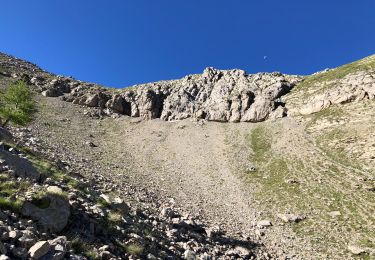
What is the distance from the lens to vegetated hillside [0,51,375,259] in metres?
30.0

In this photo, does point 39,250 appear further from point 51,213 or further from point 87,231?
point 87,231

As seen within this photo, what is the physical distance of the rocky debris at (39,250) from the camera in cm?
1011

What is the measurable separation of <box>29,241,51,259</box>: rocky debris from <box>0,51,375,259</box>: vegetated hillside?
219cm

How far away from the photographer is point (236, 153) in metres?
60.0

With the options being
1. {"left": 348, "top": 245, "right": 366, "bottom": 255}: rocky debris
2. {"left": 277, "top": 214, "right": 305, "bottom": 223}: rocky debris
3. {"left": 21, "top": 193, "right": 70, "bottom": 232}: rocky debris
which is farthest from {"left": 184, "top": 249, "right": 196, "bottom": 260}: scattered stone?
{"left": 277, "top": 214, "right": 305, "bottom": 223}: rocky debris

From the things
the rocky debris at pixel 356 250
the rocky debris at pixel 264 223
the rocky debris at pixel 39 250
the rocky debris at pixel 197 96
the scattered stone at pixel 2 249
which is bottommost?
the rocky debris at pixel 356 250

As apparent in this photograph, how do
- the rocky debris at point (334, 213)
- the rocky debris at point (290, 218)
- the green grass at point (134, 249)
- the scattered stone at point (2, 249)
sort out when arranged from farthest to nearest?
1. the rocky debris at point (334, 213)
2. the rocky debris at point (290, 218)
3. the green grass at point (134, 249)
4. the scattered stone at point (2, 249)

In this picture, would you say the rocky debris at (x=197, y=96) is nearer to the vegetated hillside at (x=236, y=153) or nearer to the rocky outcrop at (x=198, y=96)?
the rocky outcrop at (x=198, y=96)

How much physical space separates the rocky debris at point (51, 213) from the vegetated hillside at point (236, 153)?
1.61m

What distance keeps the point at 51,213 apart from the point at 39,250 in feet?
9.47

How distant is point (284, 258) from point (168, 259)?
13307 millimetres

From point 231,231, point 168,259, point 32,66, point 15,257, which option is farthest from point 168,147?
point 32,66

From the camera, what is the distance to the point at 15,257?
32.1 ft

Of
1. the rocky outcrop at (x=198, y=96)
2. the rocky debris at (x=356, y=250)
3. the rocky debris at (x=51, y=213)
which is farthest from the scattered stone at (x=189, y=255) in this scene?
the rocky outcrop at (x=198, y=96)
